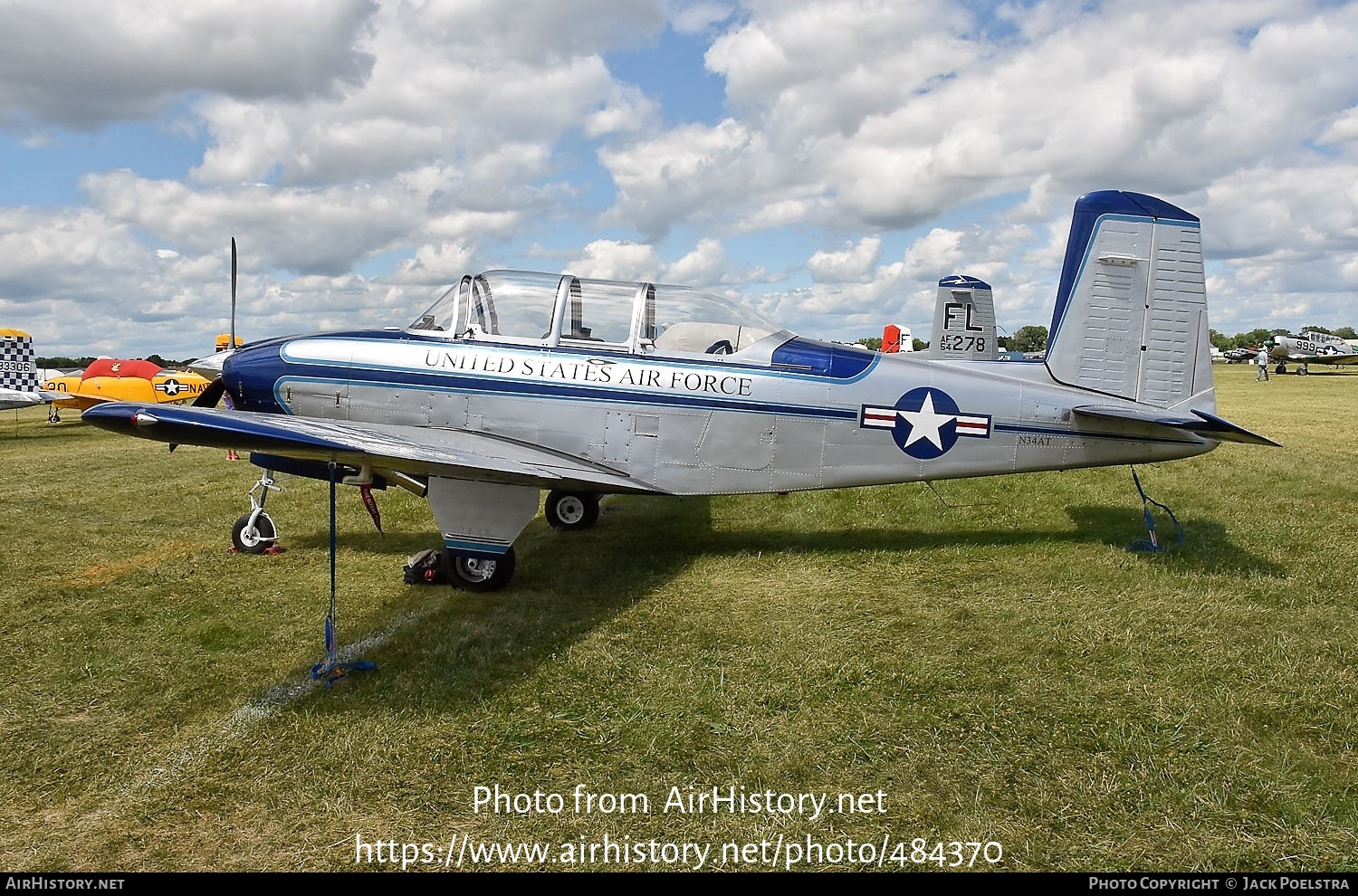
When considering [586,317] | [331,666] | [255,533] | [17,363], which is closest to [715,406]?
[586,317]

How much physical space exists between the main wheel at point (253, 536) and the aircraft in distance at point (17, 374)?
60.4 feet

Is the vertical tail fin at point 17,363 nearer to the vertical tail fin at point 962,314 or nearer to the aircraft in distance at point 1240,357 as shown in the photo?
the vertical tail fin at point 962,314

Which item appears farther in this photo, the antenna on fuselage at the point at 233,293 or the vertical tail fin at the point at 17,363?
the vertical tail fin at the point at 17,363

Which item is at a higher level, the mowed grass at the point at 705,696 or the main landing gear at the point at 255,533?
the main landing gear at the point at 255,533

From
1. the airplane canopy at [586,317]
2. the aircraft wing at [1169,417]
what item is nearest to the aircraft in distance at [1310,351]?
the aircraft wing at [1169,417]

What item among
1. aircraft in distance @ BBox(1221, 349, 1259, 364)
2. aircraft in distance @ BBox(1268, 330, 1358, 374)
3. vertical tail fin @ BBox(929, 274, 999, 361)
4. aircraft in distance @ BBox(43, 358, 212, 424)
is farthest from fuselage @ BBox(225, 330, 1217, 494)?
aircraft in distance @ BBox(1221, 349, 1259, 364)

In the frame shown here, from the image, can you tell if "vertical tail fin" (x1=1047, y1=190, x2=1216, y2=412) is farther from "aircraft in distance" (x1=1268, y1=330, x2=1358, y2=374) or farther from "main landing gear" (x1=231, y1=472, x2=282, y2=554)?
"aircraft in distance" (x1=1268, y1=330, x2=1358, y2=374)

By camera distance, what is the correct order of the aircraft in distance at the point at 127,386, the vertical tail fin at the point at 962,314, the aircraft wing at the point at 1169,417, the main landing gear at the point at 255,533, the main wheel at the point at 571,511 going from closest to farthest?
the aircraft wing at the point at 1169,417 → the main landing gear at the point at 255,533 → the main wheel at the point at 571,511 → the vertical tail fin at the point at 962,314 → the aircraft in distance at the point at 127,386

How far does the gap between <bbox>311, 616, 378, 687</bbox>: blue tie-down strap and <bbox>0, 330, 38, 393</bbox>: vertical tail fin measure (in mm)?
22574

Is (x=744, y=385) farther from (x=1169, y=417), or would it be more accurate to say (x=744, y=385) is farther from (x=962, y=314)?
(x=962, y=314)

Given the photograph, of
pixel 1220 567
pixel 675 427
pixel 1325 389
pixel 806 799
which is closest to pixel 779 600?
pixel 675 427

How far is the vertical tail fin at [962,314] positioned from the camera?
16.6 meters

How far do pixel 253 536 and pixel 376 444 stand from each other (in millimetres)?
3135

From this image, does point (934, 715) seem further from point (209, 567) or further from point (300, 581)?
point (209, 567)
